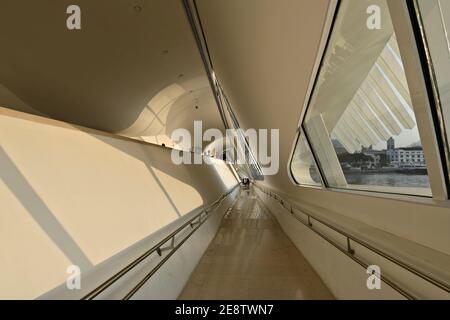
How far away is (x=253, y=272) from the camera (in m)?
3.25

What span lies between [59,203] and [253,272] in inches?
99.0

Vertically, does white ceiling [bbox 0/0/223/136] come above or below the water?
above

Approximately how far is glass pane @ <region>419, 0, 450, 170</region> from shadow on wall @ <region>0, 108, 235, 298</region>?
2530 mm

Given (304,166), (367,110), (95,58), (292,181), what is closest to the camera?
(367,110)

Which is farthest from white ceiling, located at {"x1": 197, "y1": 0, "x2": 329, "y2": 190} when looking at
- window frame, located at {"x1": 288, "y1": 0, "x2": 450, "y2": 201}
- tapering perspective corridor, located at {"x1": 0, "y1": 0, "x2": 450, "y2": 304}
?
window frame, located at {"x1": 288, "y1": 0, "x2": 450, "y2": 201}

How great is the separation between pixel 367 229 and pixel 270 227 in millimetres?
3733

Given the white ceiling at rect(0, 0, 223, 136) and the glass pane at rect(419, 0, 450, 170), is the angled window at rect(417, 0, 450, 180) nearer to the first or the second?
the glass pane at rect(419, 0, 450, 170)

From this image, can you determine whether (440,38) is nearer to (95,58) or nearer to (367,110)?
(367,110)

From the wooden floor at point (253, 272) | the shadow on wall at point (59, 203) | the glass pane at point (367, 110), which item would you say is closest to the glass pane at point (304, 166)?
the glass pane at point (367, 110)

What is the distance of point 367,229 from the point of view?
239 cm

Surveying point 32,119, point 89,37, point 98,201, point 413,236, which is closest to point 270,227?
point 413,236

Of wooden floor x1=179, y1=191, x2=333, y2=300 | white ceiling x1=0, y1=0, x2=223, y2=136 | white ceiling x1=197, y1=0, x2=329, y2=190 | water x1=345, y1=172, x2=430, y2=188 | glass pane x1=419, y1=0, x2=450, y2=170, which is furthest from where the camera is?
white ceiling x1=0, y1=0, x2=223, y2=136

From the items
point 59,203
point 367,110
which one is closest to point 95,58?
point 59,203

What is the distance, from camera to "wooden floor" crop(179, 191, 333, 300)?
2.70m
